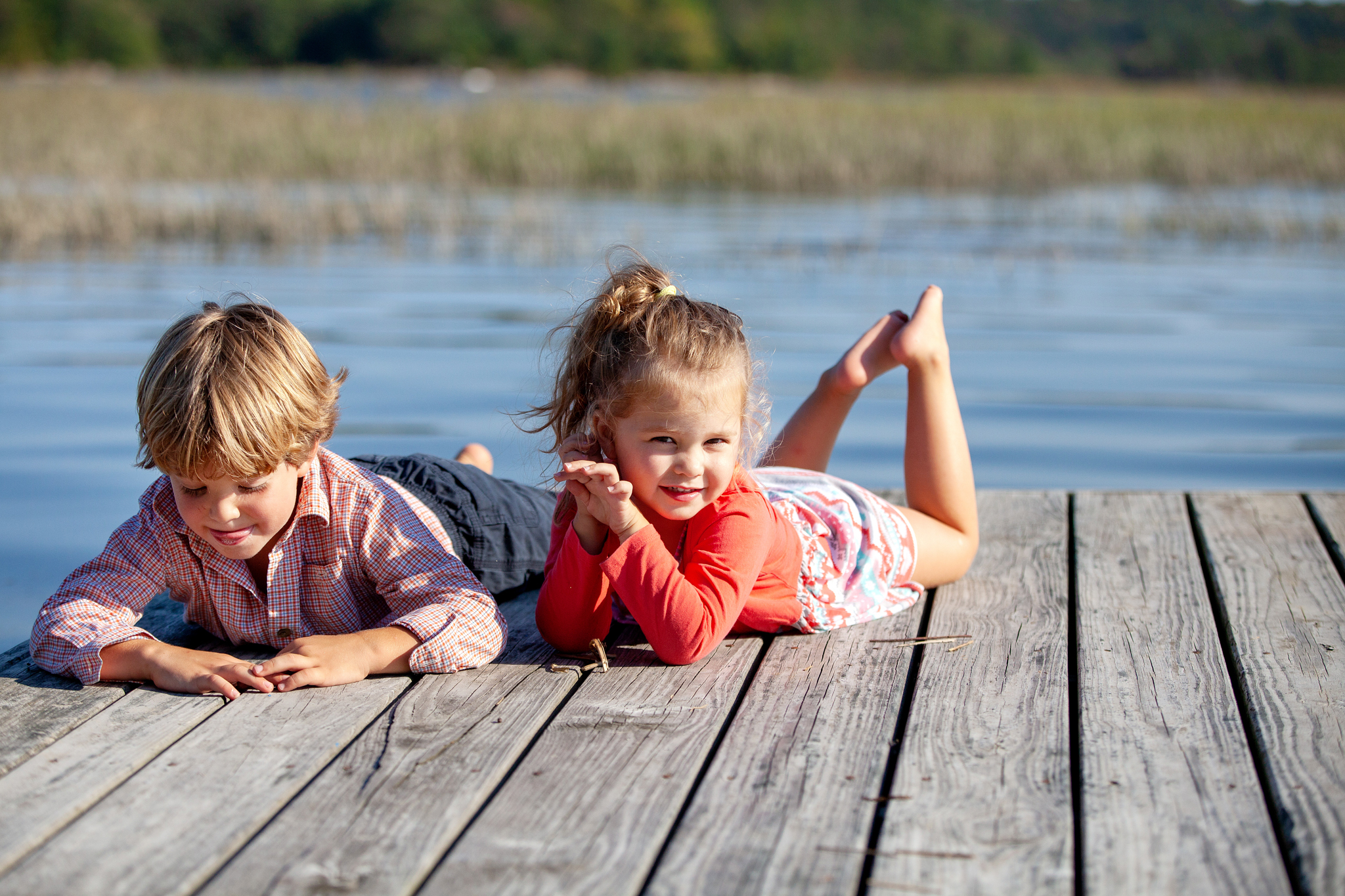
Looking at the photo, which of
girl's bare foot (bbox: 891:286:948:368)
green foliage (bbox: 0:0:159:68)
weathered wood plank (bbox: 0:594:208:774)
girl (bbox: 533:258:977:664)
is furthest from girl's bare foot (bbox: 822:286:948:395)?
green foliage (bbox: 0:0:159:68)

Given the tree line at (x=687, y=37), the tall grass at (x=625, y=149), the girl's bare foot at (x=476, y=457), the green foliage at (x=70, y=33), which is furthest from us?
the tree line at (x=687, y=37)

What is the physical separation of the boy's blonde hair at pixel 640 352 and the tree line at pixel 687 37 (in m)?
62.9

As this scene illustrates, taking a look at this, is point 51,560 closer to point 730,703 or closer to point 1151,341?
point 730,703

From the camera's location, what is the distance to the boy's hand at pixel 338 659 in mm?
2514

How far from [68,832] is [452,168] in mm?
14411

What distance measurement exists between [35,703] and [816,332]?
19.1ft

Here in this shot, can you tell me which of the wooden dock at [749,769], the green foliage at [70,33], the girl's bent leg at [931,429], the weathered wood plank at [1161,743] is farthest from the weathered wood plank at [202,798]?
the green foliage at [70,33]

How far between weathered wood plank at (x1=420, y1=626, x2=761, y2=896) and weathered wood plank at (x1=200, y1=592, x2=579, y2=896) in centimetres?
4

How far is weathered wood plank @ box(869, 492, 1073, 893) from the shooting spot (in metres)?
1.85

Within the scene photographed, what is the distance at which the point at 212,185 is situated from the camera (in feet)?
49.5

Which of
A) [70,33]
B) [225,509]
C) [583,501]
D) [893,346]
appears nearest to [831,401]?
[893,346]

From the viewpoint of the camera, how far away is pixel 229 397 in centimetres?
241

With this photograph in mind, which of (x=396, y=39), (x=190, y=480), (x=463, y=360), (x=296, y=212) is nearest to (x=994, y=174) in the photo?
(x=296, y=212)

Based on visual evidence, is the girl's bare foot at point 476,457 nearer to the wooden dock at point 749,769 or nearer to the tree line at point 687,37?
the wooden dock at point 749,769
